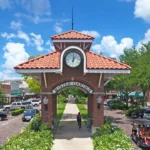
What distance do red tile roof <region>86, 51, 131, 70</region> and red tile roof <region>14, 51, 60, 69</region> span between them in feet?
6.96

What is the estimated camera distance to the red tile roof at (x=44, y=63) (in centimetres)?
1831

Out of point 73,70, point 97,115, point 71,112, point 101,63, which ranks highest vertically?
point 101,63

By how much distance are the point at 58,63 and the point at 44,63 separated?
3.05 feet

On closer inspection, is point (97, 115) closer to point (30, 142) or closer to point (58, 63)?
point (58, 63)

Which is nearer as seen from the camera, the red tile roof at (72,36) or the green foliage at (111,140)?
the green foliage at (111,140)

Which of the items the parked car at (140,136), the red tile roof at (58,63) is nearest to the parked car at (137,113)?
the parked car at (140,136)

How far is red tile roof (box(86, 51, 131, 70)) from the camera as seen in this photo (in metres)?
18.5

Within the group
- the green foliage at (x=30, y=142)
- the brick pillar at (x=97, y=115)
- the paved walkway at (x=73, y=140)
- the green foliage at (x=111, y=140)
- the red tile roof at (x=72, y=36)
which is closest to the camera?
the green foliage at (x=30, y=142)

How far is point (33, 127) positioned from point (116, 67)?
6572mm

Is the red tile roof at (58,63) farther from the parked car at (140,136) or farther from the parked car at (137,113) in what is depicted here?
the parked car at (137,113)

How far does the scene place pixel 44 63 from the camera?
1891 cm

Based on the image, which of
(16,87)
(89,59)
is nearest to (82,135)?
(89,59)

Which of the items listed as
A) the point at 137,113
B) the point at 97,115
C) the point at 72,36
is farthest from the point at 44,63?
the point at 137,113

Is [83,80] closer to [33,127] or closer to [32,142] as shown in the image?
[33,127]
